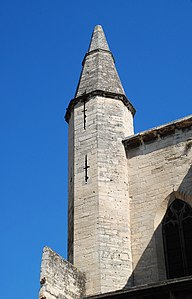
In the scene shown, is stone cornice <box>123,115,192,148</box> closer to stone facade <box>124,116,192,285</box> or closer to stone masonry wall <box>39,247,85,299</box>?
stone facade <box>124,116,192,285</box>

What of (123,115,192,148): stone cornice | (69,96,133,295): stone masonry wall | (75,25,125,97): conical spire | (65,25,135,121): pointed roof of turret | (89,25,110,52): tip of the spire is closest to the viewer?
(69,96,133,295): stone masonry wall

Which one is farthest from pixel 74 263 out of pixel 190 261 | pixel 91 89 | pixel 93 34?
pixel 93 34

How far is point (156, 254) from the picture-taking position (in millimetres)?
9828

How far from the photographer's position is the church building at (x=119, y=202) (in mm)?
9453

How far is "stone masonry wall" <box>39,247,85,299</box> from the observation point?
864 centimetres

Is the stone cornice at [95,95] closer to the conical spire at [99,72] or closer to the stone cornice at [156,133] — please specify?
the conical spire at [99,72]

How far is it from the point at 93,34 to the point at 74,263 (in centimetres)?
677

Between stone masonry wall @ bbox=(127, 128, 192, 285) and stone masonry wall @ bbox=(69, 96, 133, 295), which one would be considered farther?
stone masonry wall @ bbox=(127, 128, 192, 285)

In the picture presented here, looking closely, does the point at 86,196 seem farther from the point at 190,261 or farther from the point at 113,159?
the point at 190,261

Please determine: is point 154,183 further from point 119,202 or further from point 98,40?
point 98,40

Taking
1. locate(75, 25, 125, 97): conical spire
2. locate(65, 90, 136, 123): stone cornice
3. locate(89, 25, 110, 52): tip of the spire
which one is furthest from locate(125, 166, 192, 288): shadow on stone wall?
locate(89, 25, 110, 52): tip of the spire

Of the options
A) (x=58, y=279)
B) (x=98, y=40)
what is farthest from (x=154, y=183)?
(x=98, y=40)

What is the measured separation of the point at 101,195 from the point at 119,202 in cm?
39

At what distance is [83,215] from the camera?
10.3 metres
